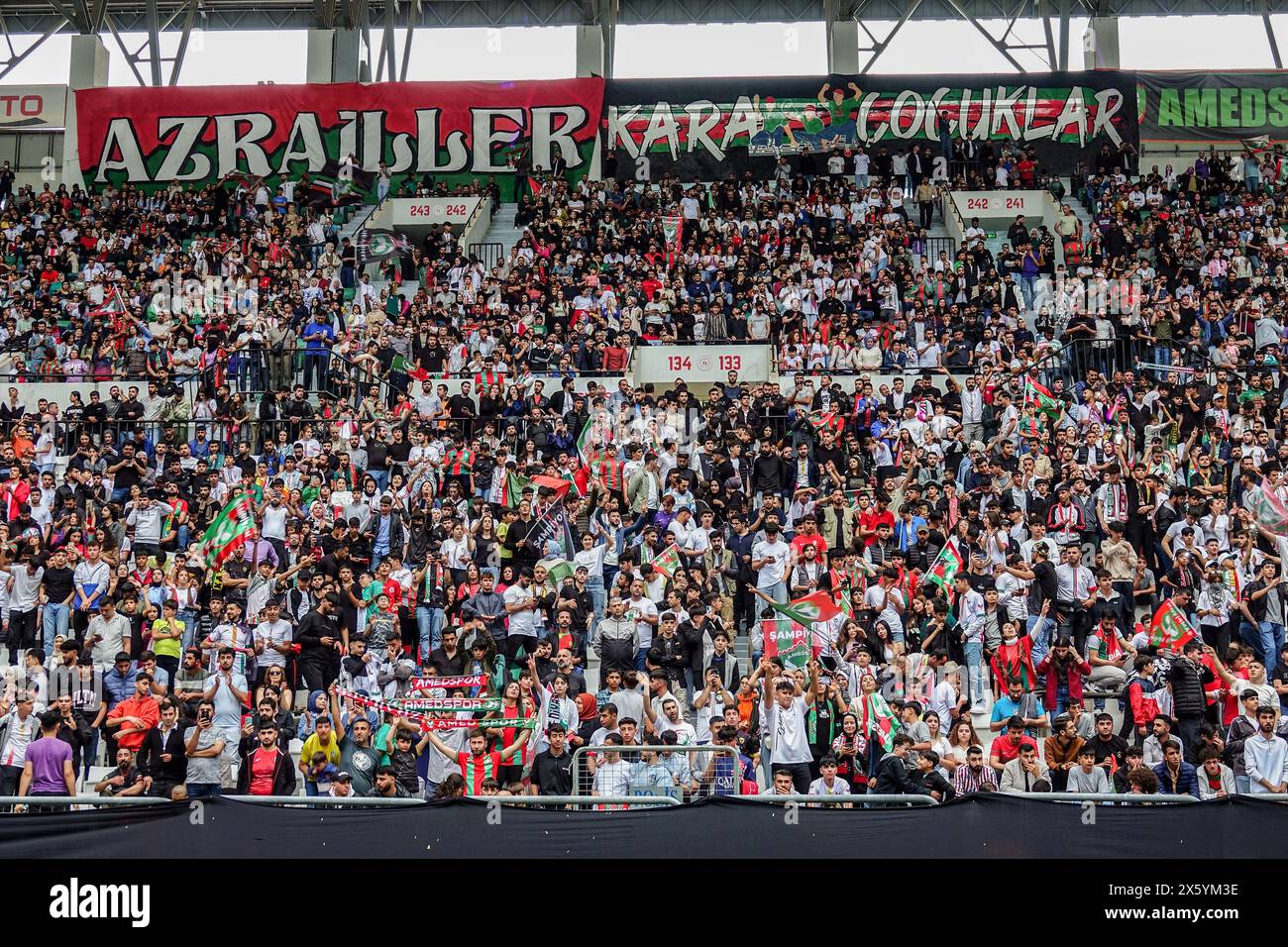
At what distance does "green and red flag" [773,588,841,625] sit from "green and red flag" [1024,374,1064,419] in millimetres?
7020

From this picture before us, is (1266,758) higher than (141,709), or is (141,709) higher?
(141,709)

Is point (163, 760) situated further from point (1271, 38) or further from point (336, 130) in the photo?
point (1271, 38)

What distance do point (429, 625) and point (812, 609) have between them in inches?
166

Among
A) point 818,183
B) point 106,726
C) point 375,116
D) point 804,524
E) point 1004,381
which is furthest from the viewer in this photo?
point 375,116

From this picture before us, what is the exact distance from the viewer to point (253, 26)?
1693 inches

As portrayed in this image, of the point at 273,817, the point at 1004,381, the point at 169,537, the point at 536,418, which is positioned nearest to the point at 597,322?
the point at 536,418

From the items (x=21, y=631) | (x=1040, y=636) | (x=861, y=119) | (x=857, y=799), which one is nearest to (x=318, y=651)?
(x=21, y=631)

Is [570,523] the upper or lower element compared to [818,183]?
lower

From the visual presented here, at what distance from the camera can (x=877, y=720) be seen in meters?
14.2

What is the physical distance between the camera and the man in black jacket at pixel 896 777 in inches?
486

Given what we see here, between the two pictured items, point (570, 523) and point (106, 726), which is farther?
point (570, 523)
